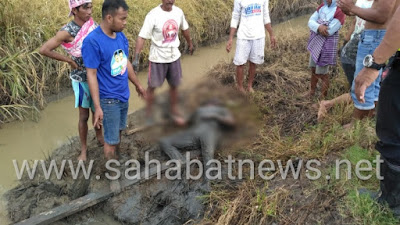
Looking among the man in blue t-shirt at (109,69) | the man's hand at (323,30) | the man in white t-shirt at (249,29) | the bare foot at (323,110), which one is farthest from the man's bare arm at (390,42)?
the man in white t-shirt at (249,29)

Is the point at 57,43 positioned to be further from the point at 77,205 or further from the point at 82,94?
the point at 77,205

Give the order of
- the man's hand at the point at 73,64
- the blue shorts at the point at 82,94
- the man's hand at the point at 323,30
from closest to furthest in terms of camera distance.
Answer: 1. the man's hand at the point at 73,64
2. the blue shorts at the point at 82,94
3. the man's hand at the point at 323,30

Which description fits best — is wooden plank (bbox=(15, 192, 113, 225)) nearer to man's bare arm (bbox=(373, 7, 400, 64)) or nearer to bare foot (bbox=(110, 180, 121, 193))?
bare foot (bbox=(110, 180, 121, 193))

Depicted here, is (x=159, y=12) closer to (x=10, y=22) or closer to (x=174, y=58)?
(x=174, y=58)

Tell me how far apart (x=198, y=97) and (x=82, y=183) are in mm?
1803

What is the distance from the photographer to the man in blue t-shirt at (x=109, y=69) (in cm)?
317

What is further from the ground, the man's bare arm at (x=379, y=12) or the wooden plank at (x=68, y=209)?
the man's bare arm at (x=379, y=12)

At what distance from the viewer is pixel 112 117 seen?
3.50 meters

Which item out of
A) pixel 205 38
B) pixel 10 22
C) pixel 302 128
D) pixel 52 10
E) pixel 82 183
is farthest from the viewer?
pixel 205 38

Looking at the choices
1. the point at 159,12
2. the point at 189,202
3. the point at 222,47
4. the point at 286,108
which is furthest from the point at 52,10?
the point at 189,202

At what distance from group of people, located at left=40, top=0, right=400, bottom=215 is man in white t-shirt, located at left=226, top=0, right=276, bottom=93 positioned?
Result: 1 cm

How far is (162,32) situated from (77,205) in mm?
2046

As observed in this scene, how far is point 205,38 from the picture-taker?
804cm

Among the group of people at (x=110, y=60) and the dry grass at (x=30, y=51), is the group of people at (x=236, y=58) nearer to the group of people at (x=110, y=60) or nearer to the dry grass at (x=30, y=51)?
the group of people at (x=110, y=60)
